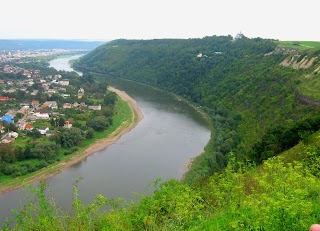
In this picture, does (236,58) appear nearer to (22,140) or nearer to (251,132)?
(251,132)

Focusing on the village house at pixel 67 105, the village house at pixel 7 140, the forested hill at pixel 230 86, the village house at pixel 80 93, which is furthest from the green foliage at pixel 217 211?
the village house at pixel 80 93

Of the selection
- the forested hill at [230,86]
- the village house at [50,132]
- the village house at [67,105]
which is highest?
the forested hill at [230,86]

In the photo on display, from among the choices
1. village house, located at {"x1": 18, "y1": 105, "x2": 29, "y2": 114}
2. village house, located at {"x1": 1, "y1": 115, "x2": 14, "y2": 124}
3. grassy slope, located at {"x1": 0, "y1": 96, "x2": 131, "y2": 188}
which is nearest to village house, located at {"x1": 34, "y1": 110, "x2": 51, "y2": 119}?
village house, located at {"x1": 18, "y1": 105, "x2": 29, "y2": 114}

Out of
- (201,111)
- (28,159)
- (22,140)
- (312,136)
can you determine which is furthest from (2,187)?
(201,111)

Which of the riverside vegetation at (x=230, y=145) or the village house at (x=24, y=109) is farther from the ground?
the riverside vegetation at (x=230, y=145)

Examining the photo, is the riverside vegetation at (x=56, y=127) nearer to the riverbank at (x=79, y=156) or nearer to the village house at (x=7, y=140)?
the riverbank at (x=79, y=156)
